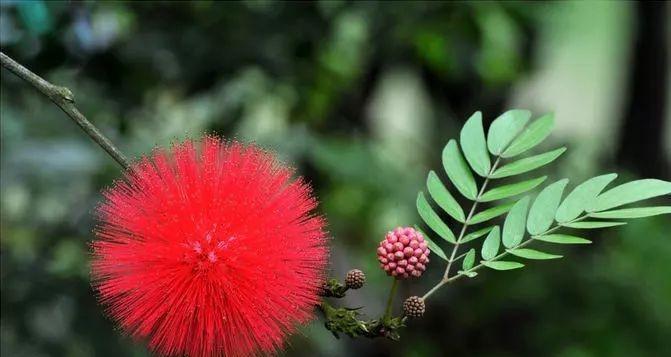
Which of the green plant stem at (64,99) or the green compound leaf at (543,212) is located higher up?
the green compound leaf at (543,212)

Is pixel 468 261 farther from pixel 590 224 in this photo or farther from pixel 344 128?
pixel 344 128

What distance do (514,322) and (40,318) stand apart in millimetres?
2003

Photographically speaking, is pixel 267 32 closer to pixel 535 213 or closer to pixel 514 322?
pixel 535 213


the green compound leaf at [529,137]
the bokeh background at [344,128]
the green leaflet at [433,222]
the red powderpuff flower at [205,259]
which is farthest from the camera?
the bokeh background at [344,128]

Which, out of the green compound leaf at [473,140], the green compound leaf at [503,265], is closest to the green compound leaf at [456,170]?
the green compound leaf at [473,140]

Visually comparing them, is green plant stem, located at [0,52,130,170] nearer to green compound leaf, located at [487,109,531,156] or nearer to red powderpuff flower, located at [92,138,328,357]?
red powderpuff flower, located at [92,138,328,357]

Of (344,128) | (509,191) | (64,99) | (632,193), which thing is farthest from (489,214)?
(344,128)

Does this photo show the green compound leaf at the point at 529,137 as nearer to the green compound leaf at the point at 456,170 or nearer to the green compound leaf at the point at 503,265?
the green compound leaf at the point at 456,170

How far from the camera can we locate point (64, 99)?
3.02 feet

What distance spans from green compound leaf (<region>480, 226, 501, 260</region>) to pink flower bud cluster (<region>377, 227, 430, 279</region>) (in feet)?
0.24

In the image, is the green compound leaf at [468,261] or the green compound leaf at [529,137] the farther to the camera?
the green compound leaf at [529,137]

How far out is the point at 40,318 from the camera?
2.42 metres

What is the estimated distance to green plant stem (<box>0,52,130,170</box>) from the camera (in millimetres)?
841

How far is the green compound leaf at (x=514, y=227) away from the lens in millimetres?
912
